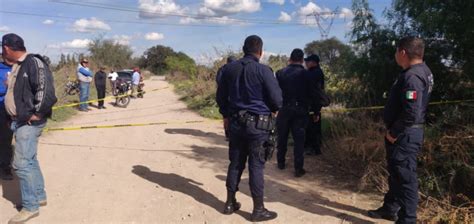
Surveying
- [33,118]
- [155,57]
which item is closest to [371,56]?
[33,118]

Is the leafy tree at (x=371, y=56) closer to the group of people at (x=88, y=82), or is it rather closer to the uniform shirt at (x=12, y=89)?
the uniform shirt at (x=12, y=89)

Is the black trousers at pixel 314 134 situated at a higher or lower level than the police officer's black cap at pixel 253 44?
lower

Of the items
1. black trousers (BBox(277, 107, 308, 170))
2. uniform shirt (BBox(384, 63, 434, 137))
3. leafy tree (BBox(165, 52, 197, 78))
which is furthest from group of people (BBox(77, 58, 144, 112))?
uniform shirt (BBox(384, 63, 434, 137))

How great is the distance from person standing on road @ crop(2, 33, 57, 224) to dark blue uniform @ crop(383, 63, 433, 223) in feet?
12.1

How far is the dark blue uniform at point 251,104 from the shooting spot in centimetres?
441

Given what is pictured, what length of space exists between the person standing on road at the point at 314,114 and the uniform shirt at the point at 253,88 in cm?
210

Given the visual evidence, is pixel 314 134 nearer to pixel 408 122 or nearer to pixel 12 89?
pixel 408 122

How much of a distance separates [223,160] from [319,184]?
2.04 metres

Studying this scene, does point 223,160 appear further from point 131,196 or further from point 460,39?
point 460,39

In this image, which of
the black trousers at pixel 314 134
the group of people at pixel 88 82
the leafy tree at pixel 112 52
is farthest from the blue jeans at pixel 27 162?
the leafy tree at pixel 112 52

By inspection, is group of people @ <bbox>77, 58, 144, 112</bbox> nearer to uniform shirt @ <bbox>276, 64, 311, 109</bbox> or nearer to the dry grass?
uniform shirt @ <bbox>276, 64, 311, 109</bbox>

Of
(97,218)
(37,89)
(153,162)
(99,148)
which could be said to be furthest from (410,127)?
(99,148)

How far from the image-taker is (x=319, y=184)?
230 inches

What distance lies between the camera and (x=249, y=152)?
4.51 meters
